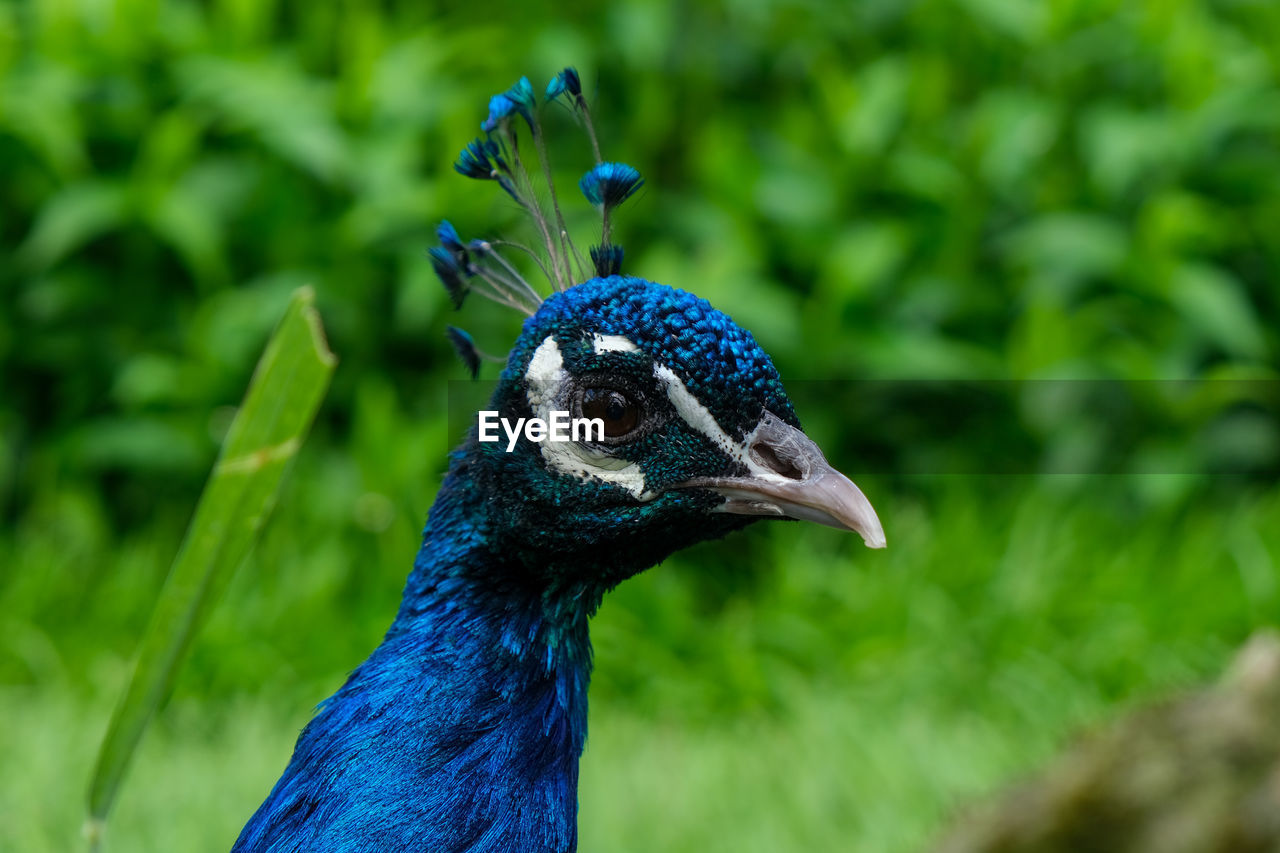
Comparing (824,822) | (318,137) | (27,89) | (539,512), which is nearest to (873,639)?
(824,822)

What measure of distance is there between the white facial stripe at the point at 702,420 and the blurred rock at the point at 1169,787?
1.05m

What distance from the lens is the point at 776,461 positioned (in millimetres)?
1152

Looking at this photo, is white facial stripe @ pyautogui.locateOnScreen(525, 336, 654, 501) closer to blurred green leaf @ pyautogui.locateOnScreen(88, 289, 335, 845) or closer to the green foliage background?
blurred green leaf @ pyautogui.locateOnScreen(88, 289, 335, 845)

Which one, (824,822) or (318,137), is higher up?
(318,137)

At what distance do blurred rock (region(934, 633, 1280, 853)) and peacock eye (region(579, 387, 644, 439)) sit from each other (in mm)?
1150

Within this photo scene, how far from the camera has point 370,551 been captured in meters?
3.26

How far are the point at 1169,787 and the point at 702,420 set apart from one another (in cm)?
118

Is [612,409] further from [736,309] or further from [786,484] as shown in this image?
[736,309]

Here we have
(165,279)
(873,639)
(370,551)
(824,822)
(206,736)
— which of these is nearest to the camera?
(824,822)

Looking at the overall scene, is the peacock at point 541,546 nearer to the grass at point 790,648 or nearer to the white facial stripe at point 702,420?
the white facial stripe at point 702,420

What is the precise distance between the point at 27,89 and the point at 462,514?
8.50ft

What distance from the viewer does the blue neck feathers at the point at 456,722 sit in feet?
3.64

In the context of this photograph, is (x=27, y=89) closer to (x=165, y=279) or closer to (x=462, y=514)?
(x=165, y=279)

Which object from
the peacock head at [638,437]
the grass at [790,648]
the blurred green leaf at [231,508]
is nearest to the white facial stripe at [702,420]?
the peacock head at [638,437]
